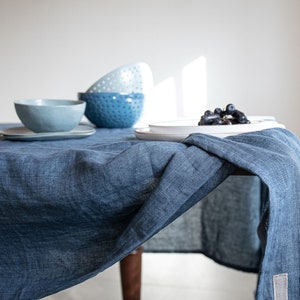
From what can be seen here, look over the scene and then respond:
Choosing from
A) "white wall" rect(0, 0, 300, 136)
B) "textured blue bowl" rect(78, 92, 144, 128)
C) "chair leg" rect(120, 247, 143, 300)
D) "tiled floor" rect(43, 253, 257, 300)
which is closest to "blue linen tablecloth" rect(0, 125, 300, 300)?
"textured blue bowl" rect(78, 92, 144, 128)

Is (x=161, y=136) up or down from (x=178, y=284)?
up

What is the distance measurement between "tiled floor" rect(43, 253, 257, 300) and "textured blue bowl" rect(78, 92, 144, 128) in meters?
0.70

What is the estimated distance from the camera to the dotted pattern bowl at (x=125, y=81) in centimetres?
106

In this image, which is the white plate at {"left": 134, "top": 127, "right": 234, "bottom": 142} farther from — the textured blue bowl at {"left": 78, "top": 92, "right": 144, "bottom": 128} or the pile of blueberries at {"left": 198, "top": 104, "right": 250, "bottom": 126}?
the textured blue bowl at {"left": 78, "top": 92, "right": 144, "bottom": 128}

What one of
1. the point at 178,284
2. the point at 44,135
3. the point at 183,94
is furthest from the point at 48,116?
the point at 183,94

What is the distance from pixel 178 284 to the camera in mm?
1541

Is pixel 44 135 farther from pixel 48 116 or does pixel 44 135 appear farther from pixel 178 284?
pixel 178 284

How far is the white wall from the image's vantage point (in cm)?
219

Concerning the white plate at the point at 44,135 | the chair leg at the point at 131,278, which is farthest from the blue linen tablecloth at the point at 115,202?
the chair leg at the point at 131,278

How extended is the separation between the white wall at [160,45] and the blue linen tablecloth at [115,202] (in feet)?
5.68

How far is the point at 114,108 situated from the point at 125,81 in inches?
4.7

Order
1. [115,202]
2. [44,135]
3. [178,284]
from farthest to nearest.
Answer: [178,284], [44,135], [115,202]

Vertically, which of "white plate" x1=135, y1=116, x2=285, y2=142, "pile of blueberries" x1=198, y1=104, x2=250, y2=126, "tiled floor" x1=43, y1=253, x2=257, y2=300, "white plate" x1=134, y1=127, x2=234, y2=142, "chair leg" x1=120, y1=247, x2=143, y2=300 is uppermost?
"pile of blueberries" x1=198, y1=104, x2=250, y2=126

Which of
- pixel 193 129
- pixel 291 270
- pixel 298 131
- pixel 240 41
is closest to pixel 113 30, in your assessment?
pixel 240 41
